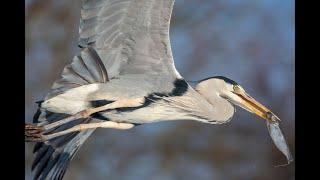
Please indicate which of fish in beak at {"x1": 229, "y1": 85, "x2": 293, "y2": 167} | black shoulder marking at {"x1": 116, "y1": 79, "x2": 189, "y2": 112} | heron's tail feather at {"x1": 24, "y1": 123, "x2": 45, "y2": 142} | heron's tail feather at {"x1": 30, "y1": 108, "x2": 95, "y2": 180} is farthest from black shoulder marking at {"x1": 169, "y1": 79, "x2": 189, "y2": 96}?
heron's tail feather at {"x1": 24, "y1": 123, "x2": 45, "y2": 142}

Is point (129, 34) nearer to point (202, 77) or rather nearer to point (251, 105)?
point (202, 77)

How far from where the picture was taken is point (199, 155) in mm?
1732

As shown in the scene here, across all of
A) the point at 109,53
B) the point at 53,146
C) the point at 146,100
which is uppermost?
the point at 109,53

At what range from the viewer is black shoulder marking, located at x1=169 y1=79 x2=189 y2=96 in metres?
1.70

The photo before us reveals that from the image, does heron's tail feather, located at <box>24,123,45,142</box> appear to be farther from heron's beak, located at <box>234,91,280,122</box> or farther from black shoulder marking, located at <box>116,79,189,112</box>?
heron's beak, located at <box>234,91,280,122</box>

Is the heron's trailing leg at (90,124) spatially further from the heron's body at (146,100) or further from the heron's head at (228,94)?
the heron's head at (228,94)

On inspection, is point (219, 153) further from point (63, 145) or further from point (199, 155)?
point (63, 145)

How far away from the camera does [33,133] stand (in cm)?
170

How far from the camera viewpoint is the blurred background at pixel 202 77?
171 centimetres

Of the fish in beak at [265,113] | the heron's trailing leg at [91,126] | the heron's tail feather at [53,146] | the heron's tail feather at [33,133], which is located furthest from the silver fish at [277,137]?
the heron's tail feather at [33,133]

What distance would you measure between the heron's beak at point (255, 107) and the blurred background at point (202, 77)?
0.02 m

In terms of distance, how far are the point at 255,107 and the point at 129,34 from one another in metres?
0.36

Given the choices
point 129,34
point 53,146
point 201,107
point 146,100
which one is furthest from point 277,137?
point 53,146

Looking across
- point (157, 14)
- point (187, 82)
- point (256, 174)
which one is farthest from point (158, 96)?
point (256, 174)
